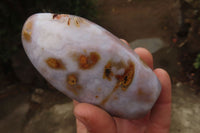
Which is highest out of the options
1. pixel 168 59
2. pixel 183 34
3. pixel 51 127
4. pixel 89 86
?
pixel 89 86

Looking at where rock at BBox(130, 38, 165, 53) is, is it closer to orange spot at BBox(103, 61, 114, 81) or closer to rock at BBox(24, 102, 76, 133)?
rock at BBox(24, 102, 76, 133)

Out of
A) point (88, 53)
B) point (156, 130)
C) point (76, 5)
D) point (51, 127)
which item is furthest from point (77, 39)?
point (51, 127)

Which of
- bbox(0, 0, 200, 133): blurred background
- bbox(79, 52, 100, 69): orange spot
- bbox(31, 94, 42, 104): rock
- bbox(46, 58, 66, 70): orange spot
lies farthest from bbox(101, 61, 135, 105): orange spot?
bbox(31, 94, 42, 104): rock

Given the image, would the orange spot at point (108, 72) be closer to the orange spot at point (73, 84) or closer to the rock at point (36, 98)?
the orange spot at point (73, 84)

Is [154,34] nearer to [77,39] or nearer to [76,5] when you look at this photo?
[76,5]

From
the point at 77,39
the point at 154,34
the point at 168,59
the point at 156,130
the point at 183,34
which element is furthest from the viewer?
the point at 154,34

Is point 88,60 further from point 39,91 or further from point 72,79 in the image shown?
point 39,91

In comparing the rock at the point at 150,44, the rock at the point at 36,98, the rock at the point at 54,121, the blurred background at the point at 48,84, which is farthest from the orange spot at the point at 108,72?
the rock at the point at 150,44
